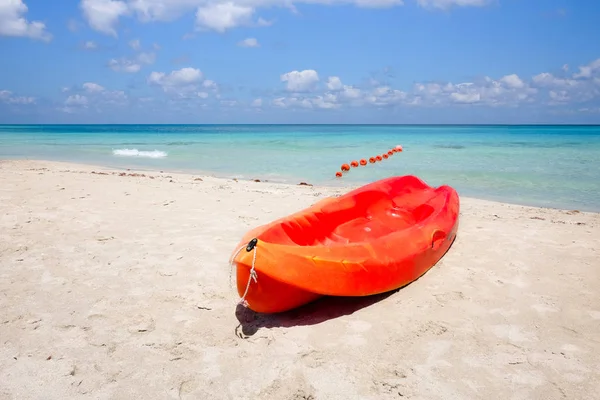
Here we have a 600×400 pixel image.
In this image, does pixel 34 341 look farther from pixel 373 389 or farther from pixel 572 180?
pixel 572 180

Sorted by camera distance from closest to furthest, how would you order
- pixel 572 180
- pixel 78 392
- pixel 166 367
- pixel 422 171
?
pixel 78 392, pixel 166 367, pixel 572 180, pixel 422 171

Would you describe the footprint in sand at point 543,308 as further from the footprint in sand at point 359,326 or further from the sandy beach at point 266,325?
the footprint in sand at point 359,326

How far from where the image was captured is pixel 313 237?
3885mm

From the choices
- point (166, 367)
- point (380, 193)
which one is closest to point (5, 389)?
point (166, 367)

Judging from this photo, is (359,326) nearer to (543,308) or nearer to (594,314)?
(543,308)

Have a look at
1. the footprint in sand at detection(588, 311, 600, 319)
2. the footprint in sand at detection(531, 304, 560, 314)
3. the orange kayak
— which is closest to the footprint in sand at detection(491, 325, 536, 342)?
the footprint in sand at detection(531, 304, 560, 314)

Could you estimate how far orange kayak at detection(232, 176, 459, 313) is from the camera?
2.71 m

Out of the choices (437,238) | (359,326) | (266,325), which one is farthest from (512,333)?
(266,325)

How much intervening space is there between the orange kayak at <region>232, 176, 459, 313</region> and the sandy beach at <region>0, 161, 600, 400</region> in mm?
214

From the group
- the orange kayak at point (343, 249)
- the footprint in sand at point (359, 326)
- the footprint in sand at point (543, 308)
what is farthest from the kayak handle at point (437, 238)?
the footprint in sand at point (359, 326)

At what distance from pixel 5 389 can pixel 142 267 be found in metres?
1.68

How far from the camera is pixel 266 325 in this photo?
2930 millimetres

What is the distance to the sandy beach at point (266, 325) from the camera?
2.34 meters

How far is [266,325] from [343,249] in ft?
2.52
